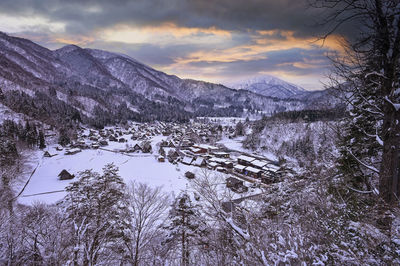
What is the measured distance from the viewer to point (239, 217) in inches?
239

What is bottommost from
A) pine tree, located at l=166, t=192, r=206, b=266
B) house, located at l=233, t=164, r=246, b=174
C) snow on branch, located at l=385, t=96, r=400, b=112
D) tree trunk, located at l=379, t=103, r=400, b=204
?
house, located at l=233, t=164, r=246, b=174

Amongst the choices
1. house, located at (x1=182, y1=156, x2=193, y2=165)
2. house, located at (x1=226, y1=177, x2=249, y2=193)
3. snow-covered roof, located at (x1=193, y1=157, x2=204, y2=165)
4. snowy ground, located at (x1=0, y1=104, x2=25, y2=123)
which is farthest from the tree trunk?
house, located at (x1=182, y1=156, x2=193, y2=165)

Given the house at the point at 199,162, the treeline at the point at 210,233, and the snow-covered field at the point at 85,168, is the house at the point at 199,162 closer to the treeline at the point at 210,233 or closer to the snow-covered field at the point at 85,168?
the snow-covered field at the point at 85,168

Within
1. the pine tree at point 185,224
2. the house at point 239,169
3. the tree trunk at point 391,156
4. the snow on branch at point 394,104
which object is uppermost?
the snow on branch at point 394,104

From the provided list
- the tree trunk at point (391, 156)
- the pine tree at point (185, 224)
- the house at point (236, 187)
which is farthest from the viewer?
the house at point (236, 187)

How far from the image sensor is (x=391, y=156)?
3.14 metres

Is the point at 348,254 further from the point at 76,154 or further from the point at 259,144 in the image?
the point at 259,144

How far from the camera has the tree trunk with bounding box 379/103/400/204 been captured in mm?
3041

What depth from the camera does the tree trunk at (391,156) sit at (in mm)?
3041

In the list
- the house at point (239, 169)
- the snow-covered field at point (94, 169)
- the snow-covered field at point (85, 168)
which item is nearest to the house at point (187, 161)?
the snow-covered field at point (85, 168)

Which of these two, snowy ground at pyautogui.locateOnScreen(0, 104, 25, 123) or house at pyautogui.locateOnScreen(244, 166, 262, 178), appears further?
house at pyautogui.locateOnScreen(244, 166, 262, 178)

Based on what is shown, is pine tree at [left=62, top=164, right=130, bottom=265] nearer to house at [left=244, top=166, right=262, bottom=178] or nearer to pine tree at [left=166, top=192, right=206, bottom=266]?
pine tree at [left=166, top=192, right=206, bottom=266]

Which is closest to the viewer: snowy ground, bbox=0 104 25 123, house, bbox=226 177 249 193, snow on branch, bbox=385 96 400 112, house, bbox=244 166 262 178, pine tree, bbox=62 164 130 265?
snow on branch, bbox=385 96 400 112

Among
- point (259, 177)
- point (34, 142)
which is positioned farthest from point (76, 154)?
point (259, 177)
